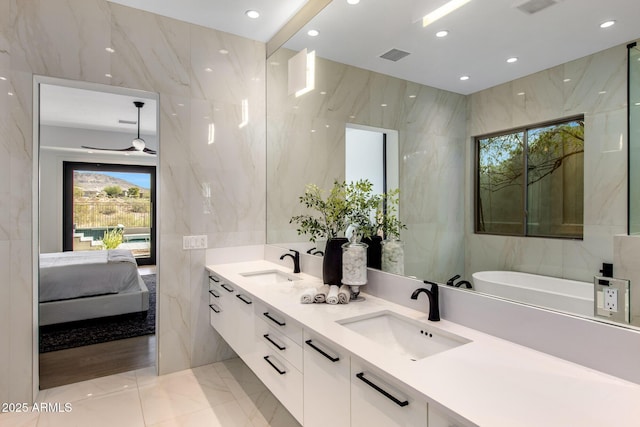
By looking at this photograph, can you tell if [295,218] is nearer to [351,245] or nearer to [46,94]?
[351,245]

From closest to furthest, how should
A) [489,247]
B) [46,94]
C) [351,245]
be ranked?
1. [489,247]
2. [351,245]
3. [46,94]

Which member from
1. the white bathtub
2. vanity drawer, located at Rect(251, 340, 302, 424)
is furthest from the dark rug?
the white bathtub

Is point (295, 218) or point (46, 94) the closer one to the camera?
point (295, 218)

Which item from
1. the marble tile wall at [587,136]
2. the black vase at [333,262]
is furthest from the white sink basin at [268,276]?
the marble tile wall at [587,136]

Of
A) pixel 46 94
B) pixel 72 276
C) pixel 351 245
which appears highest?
pixel 46 94

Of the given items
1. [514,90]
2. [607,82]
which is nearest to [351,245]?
[514,90]

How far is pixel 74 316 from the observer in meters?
3.81

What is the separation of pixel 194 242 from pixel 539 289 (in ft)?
8.12

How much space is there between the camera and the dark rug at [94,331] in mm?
3385

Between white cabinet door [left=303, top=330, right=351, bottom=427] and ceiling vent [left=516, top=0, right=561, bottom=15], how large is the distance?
1425mm

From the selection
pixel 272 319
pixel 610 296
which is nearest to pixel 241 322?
pixel 272 319

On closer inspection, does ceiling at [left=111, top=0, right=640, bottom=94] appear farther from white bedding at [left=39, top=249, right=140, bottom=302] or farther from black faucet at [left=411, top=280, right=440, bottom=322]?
white bedding at [left=39, top=249, right=140, bottom=302]

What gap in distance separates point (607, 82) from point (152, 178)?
8.18 m

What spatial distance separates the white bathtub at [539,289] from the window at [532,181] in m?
0.17
